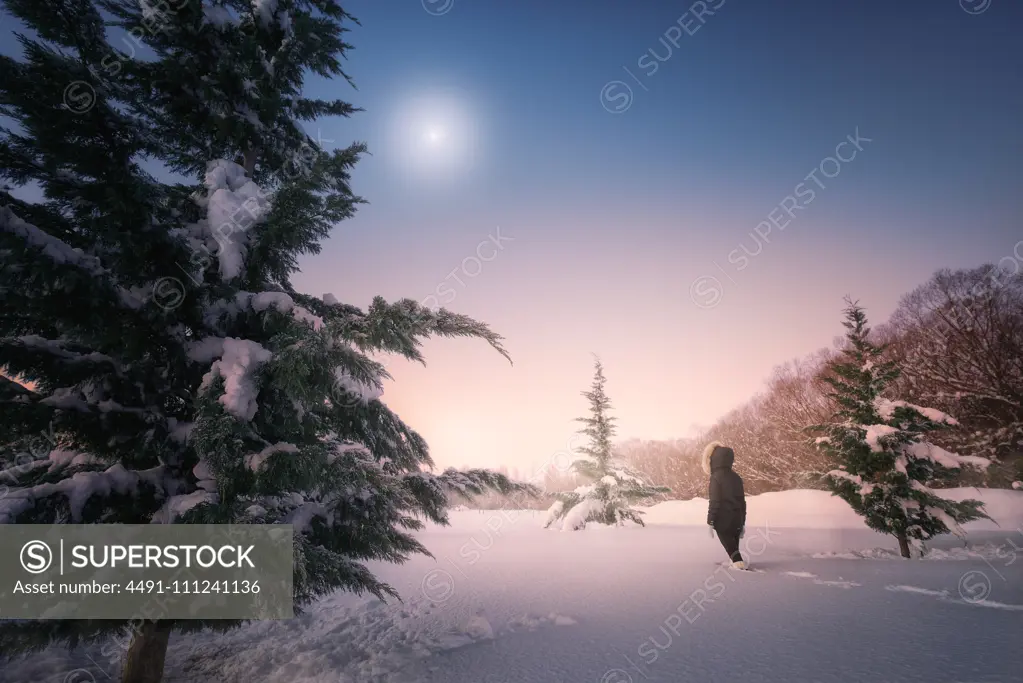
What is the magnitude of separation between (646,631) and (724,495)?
3.33m

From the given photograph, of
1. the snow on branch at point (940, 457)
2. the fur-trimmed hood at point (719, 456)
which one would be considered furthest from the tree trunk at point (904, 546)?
the fur-trimmed hood at point (719, 456)

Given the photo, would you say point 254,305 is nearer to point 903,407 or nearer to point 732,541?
point 732,541

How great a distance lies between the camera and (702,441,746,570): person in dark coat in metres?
6.49

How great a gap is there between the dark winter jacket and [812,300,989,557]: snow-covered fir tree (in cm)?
390

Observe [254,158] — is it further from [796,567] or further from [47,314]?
[796,567]

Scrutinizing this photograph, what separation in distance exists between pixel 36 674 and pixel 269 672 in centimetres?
234

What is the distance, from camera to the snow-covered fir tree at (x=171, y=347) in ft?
10.6

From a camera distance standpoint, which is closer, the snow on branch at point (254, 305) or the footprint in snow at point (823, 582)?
the snow on branch at point (254, 305)

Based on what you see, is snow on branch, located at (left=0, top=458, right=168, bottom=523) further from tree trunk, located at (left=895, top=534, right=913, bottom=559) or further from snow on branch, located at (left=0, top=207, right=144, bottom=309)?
tree trunk, located at (left=895, top=534, right=913, bottom=559)

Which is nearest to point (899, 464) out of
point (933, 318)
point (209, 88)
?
point (209, 88)

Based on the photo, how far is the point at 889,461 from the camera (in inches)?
329

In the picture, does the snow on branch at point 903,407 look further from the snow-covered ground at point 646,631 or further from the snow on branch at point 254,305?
the snow on branch at point 254,305

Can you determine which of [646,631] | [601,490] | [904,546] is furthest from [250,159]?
[601,490]

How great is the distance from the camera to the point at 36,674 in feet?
13.0
